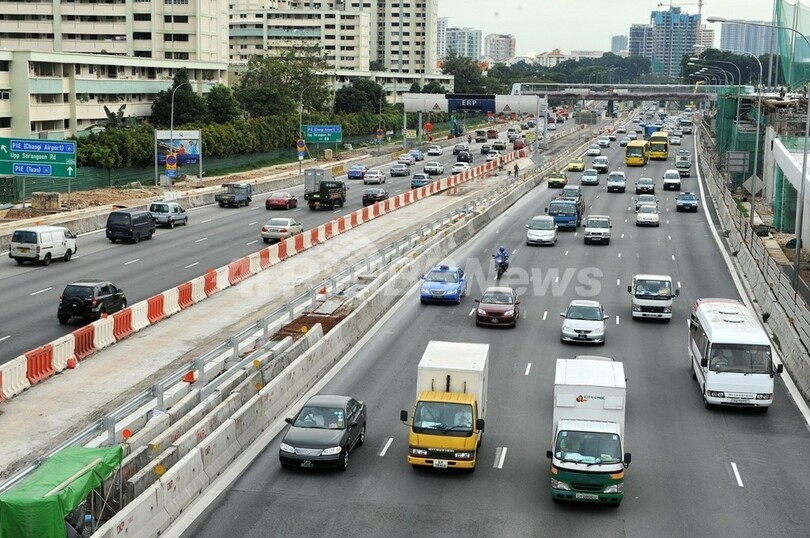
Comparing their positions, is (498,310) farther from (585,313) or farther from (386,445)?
(386,445)

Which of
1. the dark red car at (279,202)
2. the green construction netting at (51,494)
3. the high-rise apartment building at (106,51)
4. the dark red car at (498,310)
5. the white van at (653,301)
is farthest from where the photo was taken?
the high-rise apartment building at (106,51)

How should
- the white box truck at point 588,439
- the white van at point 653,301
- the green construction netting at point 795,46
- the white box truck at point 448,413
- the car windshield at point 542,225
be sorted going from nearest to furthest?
the white box truck at point 588,439 → the white box truck at point 448,413 → the white van at point 653,301 → the car windshield at point 542,225 → the green construction netting at point 795,46

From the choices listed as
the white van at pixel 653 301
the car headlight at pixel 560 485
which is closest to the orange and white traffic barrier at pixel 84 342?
the car headlight at pixel 560 485

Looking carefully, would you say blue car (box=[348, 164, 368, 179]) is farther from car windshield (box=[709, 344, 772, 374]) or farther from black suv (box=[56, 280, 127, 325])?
car windshield (box=[709, 344, 772, 374])

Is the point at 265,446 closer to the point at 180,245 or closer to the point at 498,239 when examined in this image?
the point at 180,245

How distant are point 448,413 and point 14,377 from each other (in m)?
11.7

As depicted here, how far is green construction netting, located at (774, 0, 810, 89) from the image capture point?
6800cm

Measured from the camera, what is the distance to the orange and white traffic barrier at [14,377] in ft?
89.5

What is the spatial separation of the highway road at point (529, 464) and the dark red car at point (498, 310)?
41 cm

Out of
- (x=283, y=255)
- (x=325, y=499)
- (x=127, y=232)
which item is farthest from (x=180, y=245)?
(x=325, y=499)

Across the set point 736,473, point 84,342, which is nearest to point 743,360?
point 736,473

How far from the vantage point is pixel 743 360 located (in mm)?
27922

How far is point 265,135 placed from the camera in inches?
4412

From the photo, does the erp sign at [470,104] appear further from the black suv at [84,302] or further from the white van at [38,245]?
the black suv at [84,302]
